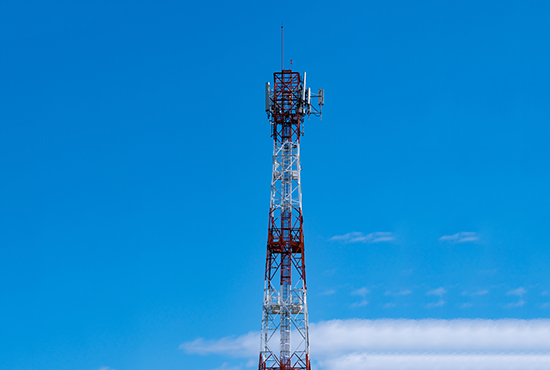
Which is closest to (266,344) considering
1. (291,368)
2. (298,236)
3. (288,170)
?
(291,368)

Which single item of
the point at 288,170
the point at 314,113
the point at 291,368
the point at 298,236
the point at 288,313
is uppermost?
the point at 314,113

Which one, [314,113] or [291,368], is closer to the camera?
[291,368]

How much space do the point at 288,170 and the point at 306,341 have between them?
24748 millimetres

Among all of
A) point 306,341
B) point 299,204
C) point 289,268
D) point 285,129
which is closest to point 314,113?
point 285,129

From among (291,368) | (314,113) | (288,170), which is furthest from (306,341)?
(314,113)

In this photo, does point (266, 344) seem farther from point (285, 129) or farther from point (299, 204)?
point (285, 129)

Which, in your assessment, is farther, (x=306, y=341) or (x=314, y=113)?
(x=314, y=113)

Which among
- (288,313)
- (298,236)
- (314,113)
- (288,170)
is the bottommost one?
(288,313)

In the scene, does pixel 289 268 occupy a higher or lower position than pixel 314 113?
lower

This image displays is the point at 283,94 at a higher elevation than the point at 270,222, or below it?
higher

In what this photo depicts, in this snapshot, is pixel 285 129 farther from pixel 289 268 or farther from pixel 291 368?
pixel 291 368

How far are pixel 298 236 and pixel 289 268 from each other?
4.65 m

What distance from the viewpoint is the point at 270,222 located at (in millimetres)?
120250

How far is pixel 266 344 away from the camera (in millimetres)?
115250
